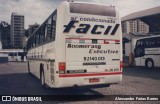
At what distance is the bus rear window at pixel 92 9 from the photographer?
7.47m

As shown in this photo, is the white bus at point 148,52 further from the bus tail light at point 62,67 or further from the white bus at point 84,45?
the bus tail light at point 62,67

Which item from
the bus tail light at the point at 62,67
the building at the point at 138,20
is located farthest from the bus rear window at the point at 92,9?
the building at the point at 138,20

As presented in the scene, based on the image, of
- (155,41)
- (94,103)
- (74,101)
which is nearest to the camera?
(94,103)

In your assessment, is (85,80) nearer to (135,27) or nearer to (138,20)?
(138,20)

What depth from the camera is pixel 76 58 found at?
7398mm

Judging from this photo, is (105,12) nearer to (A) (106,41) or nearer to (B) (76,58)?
(A) (106,41)

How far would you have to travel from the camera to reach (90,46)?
7.66m

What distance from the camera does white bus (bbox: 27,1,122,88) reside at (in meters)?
7.18

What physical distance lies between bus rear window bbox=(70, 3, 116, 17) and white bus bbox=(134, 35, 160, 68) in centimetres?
1213

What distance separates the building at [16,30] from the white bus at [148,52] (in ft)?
571

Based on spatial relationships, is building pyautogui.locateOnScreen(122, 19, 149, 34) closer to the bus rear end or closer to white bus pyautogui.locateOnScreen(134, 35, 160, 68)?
white bus pyautogui.locateOnScreen(134, 35, 160, 68)

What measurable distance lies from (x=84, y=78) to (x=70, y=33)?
5.69 feet

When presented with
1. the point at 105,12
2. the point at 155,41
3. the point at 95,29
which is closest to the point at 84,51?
the point at 95,29

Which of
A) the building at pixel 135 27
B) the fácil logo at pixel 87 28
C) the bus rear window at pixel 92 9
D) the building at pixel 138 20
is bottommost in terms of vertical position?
the fácil logo at pixel 87 28
